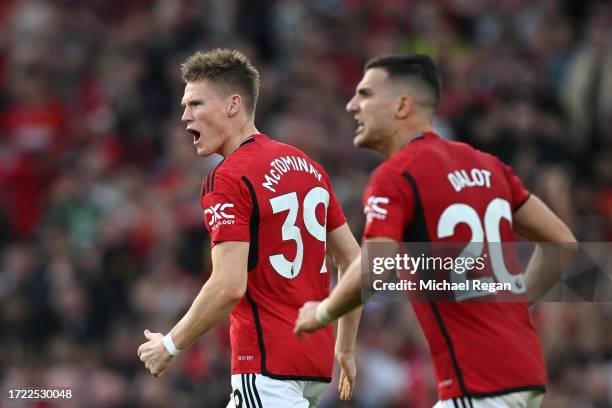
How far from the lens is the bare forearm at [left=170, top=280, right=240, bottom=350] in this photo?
595cm

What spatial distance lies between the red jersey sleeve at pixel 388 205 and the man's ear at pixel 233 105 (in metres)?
1.24

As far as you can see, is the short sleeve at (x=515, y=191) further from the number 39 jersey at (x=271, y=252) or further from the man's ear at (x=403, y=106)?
the number 39 jersey at (x=271, y=252)

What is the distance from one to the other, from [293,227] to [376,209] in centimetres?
89

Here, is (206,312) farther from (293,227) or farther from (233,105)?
(233,105)

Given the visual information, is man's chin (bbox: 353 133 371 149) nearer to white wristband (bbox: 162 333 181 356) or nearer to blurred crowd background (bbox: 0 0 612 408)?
white wristband (bbox: 162 333 181 356)

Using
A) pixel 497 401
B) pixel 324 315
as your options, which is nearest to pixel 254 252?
pixel 324 315

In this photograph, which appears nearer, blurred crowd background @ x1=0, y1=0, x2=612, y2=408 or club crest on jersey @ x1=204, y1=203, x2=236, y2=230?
club crest on jersey @ x1=204, y1=203, x2=236, y2=230

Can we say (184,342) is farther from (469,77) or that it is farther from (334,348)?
(469,77)

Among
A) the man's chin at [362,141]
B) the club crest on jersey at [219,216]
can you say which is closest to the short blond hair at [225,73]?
the club crest on jersey at [219,216]

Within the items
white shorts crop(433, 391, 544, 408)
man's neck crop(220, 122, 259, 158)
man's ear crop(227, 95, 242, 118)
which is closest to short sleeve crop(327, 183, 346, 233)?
man's neck crop(220, 122, 259, 158)

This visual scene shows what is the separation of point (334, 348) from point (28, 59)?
10998 millimetres

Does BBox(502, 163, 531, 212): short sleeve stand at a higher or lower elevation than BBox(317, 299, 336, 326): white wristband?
higher

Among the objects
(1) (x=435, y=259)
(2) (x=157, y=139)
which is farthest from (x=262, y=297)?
(2) (x=157, y=139)

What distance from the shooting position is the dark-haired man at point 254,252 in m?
6.03
